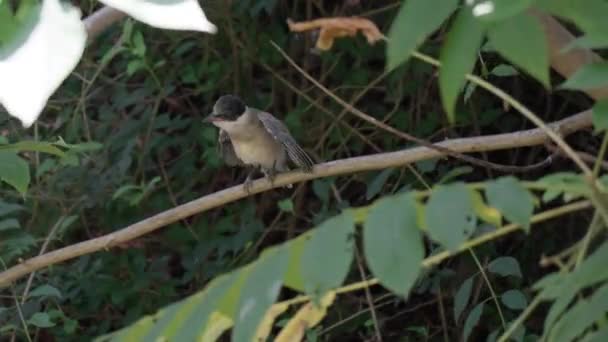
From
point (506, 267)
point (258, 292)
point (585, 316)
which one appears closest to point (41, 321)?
point (506, 267)

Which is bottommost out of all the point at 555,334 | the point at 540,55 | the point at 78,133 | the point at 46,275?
the point at 46,275

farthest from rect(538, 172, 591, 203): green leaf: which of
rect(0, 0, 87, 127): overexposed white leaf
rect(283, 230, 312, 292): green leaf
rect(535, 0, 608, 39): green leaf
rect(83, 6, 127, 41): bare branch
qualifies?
rect(83, 6, 127, 41): bare branch

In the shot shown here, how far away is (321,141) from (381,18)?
0.55 m

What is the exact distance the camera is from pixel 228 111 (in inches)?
184

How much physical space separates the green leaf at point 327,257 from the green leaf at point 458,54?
0.18 meters

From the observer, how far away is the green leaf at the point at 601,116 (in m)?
1.37

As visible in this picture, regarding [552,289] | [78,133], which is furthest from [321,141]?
[552,289]

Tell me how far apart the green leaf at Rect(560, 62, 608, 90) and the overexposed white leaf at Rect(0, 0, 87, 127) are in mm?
575

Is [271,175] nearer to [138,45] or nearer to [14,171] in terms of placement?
[138,45]

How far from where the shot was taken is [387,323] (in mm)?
4922

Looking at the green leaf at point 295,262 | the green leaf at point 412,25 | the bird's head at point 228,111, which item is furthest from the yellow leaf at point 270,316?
the bird's head at point 228,111

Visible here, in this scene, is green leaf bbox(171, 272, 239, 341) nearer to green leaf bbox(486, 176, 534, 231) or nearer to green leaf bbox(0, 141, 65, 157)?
green leaf bbox(486, 176, 534, 231)

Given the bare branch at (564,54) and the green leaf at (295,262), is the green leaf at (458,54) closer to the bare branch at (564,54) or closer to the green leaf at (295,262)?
the green leaf at (295,262)

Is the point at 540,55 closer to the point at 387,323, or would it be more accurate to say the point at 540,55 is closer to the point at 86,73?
the point at 387,323
